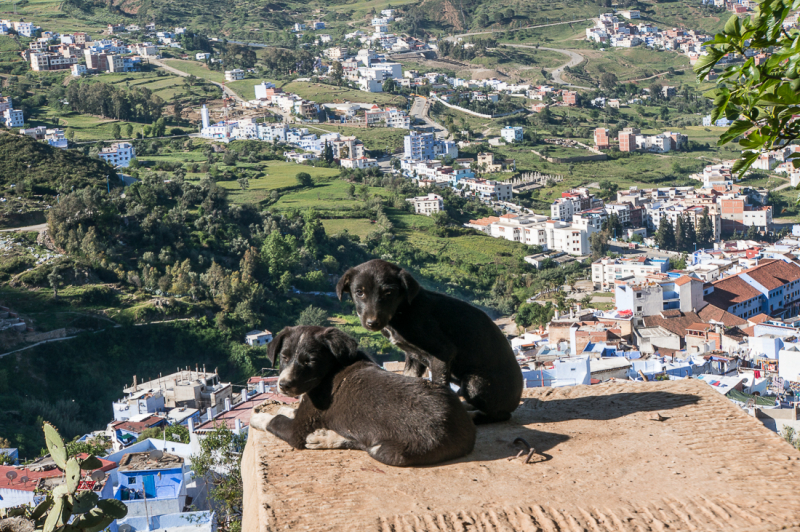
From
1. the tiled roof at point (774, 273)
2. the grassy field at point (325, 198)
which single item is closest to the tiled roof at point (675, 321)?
the tiled roof at point (774, 273)

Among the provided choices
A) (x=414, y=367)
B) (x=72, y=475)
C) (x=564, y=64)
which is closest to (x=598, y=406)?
(x=414, y=367)

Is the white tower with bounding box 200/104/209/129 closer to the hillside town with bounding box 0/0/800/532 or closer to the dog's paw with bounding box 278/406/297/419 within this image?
the hillside town with bounding box 0/0/800/532

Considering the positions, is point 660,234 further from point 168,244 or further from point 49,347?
point 49,347

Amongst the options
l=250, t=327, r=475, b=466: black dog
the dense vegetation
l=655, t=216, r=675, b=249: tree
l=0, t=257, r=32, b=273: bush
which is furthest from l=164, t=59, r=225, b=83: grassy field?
l=250, t=327, r=475, b=466: black dog

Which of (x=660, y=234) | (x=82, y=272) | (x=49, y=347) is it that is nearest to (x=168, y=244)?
(x=82, y=272)

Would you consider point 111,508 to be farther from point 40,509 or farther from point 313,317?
point 313,317

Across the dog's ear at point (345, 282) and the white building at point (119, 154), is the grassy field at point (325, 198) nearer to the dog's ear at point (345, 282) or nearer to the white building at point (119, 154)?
the white building at point (119, 154)
